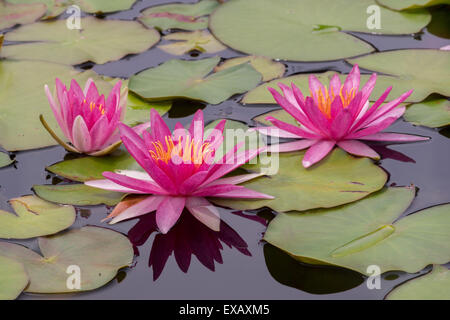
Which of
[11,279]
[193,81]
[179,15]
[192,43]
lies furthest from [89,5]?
[11,279]

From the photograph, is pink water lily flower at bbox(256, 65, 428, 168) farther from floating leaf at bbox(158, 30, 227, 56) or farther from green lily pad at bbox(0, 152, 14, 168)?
green lily pad at bbox(0, 152, 14, 168)

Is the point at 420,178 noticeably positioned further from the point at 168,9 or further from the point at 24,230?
the point at 168,9

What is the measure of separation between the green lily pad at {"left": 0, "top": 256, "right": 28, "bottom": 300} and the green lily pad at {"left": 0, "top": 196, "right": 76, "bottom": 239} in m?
0.16

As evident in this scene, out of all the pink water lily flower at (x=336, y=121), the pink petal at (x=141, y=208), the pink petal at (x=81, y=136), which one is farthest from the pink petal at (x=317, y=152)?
the pink petal at (x=81, y=136)

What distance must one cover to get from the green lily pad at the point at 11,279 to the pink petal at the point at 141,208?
37 centimetres

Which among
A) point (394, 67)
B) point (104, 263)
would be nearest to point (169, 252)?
point (104, 263)

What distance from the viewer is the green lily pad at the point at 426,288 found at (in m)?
1.81

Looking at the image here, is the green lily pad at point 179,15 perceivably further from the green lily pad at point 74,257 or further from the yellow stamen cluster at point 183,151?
the green lily pad at point 74,257

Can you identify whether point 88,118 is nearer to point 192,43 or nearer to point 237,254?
point 237,254

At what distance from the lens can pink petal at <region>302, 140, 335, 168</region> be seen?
240 centimetres

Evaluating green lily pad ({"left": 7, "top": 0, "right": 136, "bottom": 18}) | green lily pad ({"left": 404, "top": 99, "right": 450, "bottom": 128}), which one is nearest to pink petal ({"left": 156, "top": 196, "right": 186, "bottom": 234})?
green lily pad ({"left": 404, "top": 99, "right": 450, "bottom": 128})

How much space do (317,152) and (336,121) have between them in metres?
0.15

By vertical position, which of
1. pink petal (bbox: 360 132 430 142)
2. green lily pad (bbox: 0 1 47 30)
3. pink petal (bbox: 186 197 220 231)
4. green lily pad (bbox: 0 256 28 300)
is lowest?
green lily pad (bbox: 0 256 28 300)

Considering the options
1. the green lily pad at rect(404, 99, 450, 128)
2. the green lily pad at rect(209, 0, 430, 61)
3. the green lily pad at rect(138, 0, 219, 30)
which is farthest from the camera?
the green lily pad at rect(138, 0, 219, 30)
